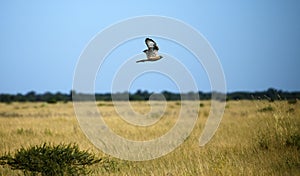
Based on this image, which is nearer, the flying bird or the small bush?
the flying bird

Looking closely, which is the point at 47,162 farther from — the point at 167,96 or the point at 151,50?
the point at 167,96

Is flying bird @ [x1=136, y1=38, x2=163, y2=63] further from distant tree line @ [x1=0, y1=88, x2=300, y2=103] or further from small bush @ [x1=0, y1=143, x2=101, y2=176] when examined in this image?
distant tree line @ [x1=0, y1=88, x2=300, y2=103]

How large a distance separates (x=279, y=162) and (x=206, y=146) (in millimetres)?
2943

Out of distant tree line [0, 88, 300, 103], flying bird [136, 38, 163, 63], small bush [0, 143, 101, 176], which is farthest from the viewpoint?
distant tree line [0, 88, 300, 103]

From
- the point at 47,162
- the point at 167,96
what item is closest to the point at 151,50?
the point at 47,162

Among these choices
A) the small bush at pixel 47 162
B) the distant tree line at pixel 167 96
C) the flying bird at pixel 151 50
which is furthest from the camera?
the distant tree line at pixel 167 96

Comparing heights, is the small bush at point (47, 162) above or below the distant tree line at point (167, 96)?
below

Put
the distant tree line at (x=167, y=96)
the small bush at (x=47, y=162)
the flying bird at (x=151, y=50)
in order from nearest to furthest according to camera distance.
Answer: the flying bird at (x=151, y=50) < the small bush at (x=47, y=162) < the distant tree line at (x=167, y=96)

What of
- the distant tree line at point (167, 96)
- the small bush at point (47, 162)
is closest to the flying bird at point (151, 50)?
the small bush at point (47, 162)

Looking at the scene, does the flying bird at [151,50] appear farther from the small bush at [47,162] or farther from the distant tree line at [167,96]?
the distant tree line at [167,96]

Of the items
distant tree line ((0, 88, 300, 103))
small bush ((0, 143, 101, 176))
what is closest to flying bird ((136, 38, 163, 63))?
small bush ((0, 143, 101, 176))

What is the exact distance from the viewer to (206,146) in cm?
1036

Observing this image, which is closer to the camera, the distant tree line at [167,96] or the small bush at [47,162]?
the small bush at [47,162]

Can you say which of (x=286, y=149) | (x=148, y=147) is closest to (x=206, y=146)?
(x=148, y=147)
